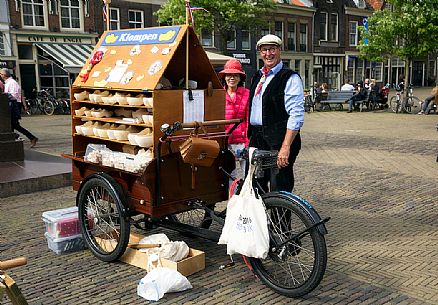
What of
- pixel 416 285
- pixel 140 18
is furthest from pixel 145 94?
pixel 140 18

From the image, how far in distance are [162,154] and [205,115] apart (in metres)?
0.64

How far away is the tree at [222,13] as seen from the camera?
78.1ft

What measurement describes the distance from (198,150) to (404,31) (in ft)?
60.0

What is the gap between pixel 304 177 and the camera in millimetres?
7820

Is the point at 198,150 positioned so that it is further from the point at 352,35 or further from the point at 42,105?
the point at 352,35

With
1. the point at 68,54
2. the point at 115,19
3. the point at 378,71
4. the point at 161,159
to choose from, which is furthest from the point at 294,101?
the point at 378,71

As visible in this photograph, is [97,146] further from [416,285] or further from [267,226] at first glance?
[416,285]

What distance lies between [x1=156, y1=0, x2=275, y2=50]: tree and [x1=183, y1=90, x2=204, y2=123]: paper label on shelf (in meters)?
19.3

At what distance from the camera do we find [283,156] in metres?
3.86

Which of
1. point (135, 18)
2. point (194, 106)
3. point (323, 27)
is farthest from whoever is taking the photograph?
point (323, 27)

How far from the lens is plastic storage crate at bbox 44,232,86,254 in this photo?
4.50 meters

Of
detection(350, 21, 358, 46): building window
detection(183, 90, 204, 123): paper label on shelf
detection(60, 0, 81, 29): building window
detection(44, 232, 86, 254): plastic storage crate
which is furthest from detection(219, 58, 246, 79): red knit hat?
detection(350, 21, 358, 46): building window

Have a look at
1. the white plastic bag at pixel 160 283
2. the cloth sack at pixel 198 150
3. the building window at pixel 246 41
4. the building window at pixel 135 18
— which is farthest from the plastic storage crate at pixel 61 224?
the building window at pixel 246 41

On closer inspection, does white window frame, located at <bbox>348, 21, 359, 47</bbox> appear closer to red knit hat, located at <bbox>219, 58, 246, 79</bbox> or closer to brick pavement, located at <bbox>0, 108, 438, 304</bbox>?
brick pavement, located at <bbox>0, 108, 438, 304</bbox>
